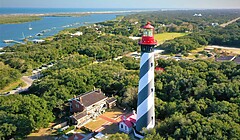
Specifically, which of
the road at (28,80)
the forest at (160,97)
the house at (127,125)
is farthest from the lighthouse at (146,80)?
the road at (28,80)

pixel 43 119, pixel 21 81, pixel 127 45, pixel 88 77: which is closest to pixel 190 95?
pixel 88 77

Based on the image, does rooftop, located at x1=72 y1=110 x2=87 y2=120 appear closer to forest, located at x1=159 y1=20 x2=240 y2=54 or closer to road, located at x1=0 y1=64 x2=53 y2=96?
road, located at x1=0 y1=64 x2=53 y2=96

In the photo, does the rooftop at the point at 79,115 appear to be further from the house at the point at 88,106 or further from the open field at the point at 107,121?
the open field at the point at 107,121

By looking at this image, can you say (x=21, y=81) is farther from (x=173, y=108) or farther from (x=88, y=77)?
(x=173, y=108)

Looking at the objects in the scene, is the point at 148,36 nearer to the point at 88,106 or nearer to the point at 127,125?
the point at 127,125

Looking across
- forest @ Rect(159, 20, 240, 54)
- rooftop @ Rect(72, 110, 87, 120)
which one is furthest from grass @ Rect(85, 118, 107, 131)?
forest @ Rect(159, 20, 240, 54)

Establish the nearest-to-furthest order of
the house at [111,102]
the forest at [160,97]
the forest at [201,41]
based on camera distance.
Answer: the forest at [160,97] → the house at [111,102] → the forest at [201,41]

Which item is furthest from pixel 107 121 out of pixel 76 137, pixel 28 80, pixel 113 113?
pixel 28 80
